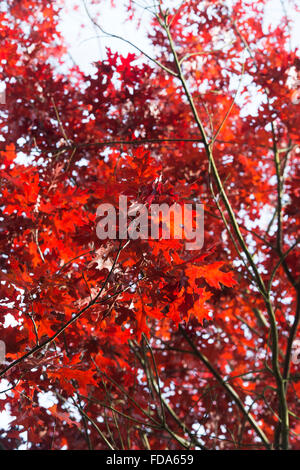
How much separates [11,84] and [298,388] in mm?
4746

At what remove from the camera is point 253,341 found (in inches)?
246

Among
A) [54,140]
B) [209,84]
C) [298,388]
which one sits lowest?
[298,388]

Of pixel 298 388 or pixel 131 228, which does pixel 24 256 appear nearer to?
pixel 131 228

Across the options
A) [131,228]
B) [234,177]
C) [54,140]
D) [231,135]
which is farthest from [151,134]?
[131,228]

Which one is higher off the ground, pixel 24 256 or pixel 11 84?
pixel 11 84

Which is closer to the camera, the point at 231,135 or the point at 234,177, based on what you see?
the point at 234,177

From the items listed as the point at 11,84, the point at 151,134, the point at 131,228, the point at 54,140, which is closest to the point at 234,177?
the point at 151,134

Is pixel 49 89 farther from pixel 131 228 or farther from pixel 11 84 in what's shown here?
pixel 131 228

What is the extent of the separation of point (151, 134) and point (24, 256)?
193 cm

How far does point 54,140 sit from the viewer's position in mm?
4363

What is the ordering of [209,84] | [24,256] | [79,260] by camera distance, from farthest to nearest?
[209,84], [24,256], [79,260]

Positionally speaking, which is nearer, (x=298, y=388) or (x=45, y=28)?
(x=298, y=388)

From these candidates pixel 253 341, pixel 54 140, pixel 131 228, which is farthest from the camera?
pixel 253 341
